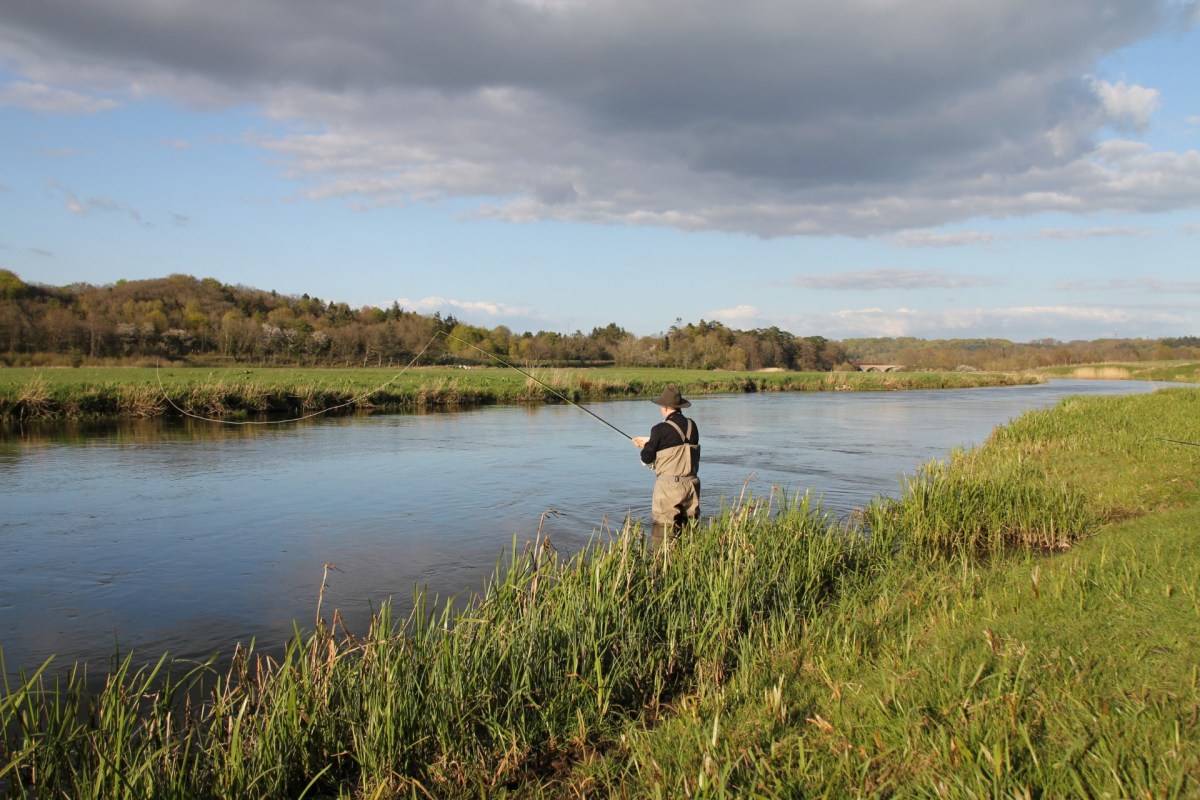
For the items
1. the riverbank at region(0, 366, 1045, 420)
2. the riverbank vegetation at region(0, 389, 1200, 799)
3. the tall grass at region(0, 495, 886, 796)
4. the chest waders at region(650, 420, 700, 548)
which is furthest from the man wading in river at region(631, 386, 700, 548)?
the riverbank at region(0, 366, 1045, 420)

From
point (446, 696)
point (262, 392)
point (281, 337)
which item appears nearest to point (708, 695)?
point (446, 696)

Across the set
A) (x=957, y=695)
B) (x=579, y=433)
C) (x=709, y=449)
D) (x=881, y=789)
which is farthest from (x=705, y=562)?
(x=579, y=433)

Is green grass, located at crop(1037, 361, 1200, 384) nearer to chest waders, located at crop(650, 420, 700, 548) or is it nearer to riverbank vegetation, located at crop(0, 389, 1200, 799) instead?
chest waders, located at crop(650, 420, 700, 548)

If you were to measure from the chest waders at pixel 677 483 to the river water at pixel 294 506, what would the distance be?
16.8 inches

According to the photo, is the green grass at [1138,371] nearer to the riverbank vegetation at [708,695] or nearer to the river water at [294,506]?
the river water at [294,506]

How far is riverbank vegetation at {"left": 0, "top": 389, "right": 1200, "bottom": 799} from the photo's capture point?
362cm

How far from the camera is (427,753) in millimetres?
4418

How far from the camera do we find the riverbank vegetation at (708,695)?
142 inches

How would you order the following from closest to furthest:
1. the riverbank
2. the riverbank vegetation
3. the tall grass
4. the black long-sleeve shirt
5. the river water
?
the riverbank vegetation → the tall grass → the river water → the black long-sleeve shirt → the riverbank

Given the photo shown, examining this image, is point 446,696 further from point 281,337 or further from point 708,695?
point 281,337

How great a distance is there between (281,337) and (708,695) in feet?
219

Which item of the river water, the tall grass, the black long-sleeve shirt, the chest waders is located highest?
the black long-sleeve shirt

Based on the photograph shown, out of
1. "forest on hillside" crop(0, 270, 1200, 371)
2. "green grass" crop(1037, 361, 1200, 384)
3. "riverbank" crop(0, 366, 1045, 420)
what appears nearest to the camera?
"riverbank" crop(0, 366, 1045, 420)

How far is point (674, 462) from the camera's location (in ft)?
29.4
